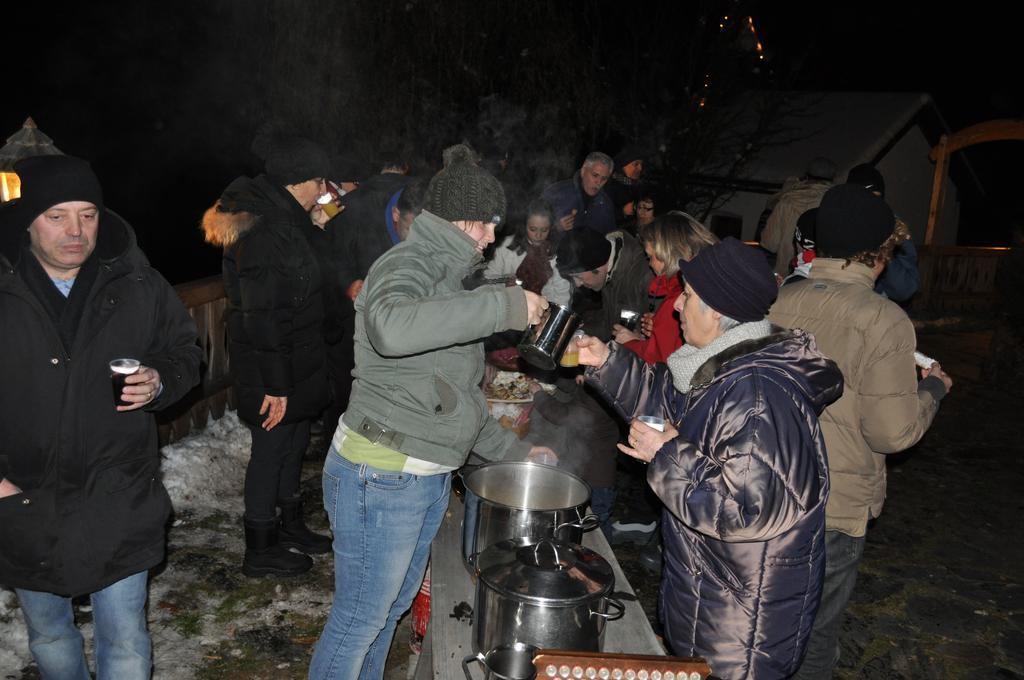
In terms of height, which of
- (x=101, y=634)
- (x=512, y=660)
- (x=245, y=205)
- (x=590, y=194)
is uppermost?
(x=590, y=194)

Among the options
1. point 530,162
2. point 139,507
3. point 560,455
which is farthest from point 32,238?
point 530,162

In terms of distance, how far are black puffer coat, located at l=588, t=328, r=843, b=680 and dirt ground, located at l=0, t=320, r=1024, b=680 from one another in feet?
7.11

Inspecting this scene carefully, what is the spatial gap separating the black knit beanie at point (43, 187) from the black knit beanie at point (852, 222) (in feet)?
9.27

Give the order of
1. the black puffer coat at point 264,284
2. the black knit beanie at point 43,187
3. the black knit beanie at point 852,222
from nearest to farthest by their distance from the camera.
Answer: the black knit beanie at point 43,187
the black knit beanie at point 852,222
the black puffer coat at point 264,284

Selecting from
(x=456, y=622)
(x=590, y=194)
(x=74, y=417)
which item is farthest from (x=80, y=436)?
(x=590, y=194)

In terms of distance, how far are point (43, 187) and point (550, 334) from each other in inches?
73.3

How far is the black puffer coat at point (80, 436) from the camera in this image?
2.78 metres

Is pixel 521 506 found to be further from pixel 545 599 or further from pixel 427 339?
pixel 427 339

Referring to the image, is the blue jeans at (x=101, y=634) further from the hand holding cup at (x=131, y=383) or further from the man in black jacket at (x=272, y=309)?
the man in black jacket at (x=272, y=309)

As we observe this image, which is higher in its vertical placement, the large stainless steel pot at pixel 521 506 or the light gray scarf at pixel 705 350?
the light gray scarf at pixel 705 350

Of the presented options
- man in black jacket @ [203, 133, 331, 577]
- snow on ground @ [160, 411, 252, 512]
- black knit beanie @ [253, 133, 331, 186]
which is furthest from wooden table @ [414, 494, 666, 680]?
snow on ground @ [160, 411, 252, 512]

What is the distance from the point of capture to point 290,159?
458cm

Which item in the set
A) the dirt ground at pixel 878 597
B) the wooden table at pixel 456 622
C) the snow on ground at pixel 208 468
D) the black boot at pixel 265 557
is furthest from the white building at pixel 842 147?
the wooden table at pixel 456 622

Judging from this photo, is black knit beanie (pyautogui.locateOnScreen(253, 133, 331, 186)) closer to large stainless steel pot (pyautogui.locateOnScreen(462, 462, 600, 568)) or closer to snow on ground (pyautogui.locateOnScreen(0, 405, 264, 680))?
large stainless steel pot (pyautogui.locateOnScreen(462, 462, 600, 568))
